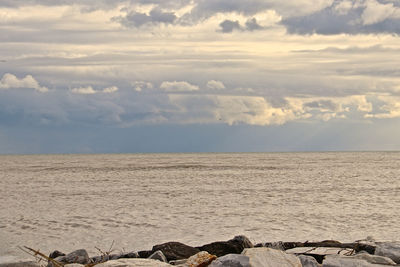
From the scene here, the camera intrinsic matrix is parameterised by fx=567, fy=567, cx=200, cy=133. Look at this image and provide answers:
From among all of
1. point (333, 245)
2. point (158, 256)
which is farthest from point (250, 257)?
point (333, 245)

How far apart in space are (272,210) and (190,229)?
595 cm

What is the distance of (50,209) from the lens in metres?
25.2

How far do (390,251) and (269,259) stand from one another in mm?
3354

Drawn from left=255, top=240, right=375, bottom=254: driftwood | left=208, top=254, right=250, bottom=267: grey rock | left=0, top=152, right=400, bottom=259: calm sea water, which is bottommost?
left=0, top=152, right=400, bottom=259: calm sea water

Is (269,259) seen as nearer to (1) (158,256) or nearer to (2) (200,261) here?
(2) (200,261)

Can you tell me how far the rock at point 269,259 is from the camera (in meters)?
8.81

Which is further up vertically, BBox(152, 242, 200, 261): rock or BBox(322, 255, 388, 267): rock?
BBox(322, 255, 388, 267): rock

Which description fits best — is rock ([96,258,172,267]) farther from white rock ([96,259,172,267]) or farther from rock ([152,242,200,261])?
rock ([152,242,200,261])

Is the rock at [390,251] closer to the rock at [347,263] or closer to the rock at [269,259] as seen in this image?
the rock at [347,263]

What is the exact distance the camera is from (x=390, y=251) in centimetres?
1105

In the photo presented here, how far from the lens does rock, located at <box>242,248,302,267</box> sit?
881cm

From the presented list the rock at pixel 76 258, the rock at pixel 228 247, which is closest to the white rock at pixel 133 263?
the rock at pixel 76 258

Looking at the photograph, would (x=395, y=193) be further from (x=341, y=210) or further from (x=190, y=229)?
(x=190, y=229)

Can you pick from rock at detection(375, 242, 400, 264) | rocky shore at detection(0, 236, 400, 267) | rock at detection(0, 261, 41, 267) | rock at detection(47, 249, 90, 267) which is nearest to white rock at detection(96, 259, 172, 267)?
rocky shore at detection(0, 236, 400, 267)
